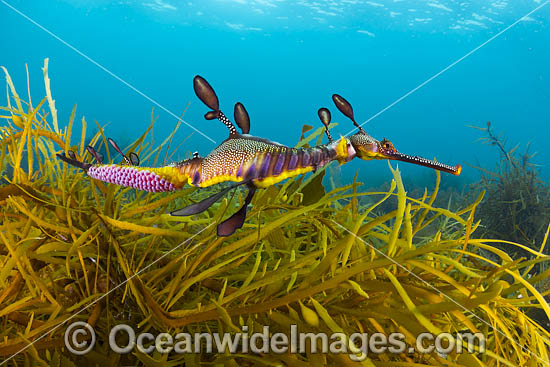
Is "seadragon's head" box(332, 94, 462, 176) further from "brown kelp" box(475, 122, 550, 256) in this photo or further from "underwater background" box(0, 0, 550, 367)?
"brown kelp" box(475, 122, 550, 256)

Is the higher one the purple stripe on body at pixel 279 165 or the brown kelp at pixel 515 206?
the brown kelp at pixel 515 206


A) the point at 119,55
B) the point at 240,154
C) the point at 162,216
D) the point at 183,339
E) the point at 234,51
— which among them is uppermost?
the point at 234,51

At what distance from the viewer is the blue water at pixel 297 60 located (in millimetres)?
20359

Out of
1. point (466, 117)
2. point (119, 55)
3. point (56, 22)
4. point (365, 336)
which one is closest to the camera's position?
point (365, 336)

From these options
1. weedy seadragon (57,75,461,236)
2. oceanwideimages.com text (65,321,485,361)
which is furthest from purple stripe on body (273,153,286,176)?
oceanwideimages.com text (65,321,485,361)

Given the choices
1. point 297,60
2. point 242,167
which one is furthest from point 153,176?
point 297,60

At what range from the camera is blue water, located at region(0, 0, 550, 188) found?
66.8 feet

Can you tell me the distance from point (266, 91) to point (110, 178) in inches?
1144

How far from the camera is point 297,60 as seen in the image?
2519cm

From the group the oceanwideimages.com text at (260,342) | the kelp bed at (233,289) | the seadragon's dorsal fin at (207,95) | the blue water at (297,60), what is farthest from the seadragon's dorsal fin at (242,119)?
the blue water at (297,60)

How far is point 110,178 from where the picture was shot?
0.28 meters

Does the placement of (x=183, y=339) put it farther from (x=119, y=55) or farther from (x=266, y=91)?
(x=119, y=55)

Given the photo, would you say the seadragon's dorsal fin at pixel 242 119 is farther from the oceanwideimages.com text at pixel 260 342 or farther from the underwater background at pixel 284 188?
the oceanwideimages.com text at pixel 260 342

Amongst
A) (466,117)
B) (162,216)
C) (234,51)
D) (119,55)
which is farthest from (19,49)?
(466,117)
